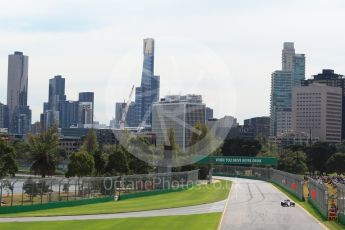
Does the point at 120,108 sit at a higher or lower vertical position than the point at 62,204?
higher

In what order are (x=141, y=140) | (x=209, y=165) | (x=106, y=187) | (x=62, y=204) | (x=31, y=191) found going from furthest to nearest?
(x=209, y=165) < (x=141, y=140) < (x=106, y=187) < (x=62, y=204) < (x=31, y=191)

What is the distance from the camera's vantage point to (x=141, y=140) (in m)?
119

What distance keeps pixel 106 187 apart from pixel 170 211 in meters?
18.0

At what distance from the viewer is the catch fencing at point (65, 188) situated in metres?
57.0

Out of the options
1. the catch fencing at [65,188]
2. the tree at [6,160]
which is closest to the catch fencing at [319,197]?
the catch fencing at [65,188]

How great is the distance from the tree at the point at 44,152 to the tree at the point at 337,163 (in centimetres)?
11332

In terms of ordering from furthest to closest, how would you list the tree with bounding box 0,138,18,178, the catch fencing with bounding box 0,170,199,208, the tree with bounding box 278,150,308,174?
the tree with bounding box 278,150,308,174 < the tree with bounding box 0,138,18,178 < the catch fencing with bounding box 0,170,199,208

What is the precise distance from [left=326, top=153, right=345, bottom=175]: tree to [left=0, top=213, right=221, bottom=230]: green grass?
469ft

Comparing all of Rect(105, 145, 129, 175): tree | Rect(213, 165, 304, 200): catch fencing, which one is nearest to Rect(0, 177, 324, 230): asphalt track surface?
Rect(213, 165, 304, 200): catch fencing

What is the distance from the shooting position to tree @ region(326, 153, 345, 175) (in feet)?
595

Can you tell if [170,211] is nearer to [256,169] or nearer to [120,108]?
[256,169]

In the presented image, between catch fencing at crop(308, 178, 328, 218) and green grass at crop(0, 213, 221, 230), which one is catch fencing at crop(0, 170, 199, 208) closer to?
green grass at crop(0, 213, 221, 230)

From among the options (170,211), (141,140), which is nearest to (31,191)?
(170,211)

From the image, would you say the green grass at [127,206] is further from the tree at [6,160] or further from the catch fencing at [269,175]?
the tree at [6,160]
